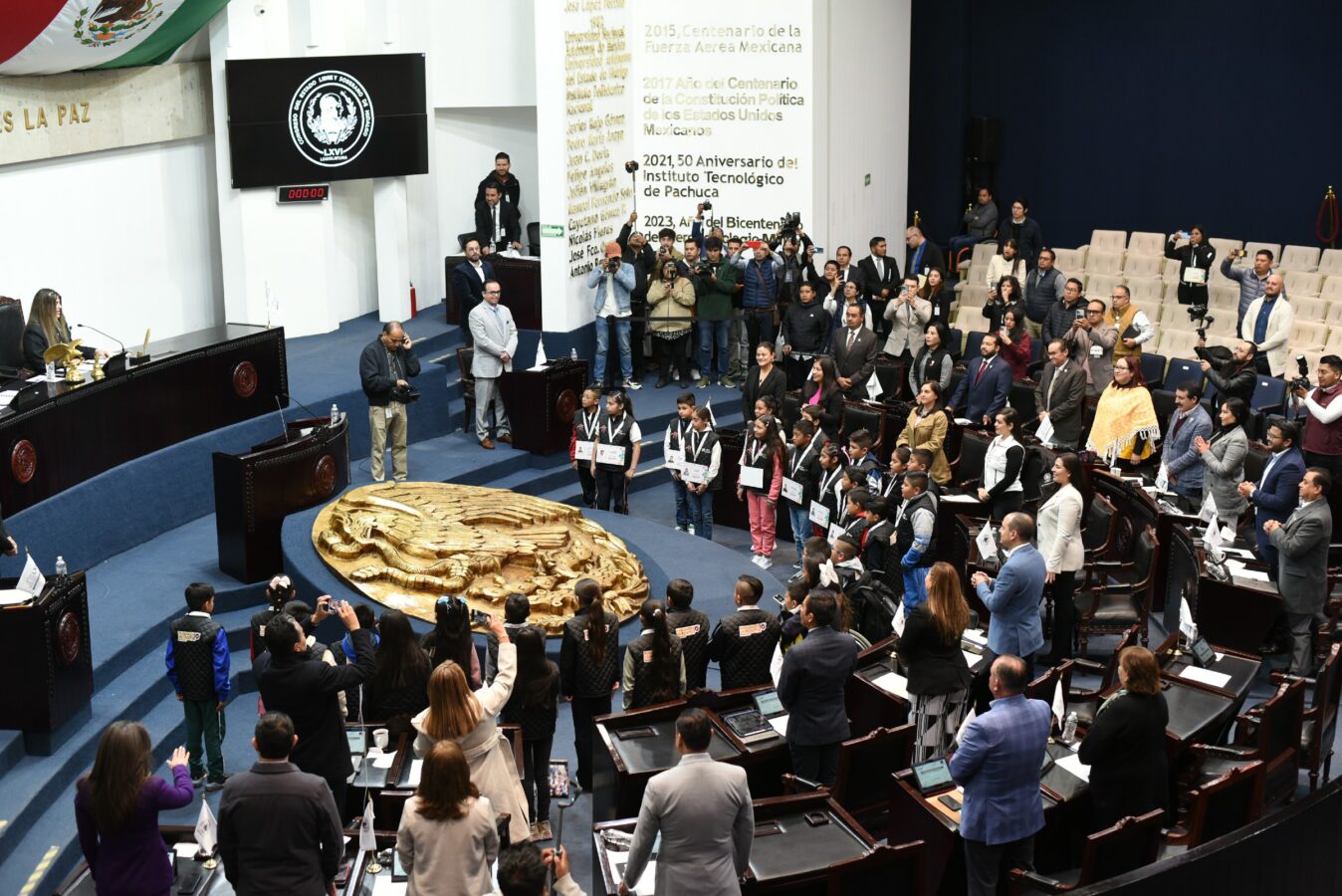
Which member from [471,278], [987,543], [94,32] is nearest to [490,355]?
[471,278]

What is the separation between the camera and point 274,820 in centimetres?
595

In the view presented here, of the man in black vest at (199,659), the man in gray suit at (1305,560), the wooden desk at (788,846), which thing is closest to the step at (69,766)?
the man in black vest at (199,659)

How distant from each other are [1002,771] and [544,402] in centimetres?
849

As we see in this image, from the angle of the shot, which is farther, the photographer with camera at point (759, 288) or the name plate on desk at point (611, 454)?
the photographer with camera at point (759, 288)

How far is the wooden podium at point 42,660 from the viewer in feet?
29.3

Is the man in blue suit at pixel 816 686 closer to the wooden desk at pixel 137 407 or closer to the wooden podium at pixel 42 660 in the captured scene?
the wooden podium at pixel 42 660

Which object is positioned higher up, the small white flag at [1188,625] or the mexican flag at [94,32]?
the mexican flag at [94,32]

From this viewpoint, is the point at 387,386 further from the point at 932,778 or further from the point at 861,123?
the point at 861,123

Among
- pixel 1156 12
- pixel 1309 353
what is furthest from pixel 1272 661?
pixel 1156 12

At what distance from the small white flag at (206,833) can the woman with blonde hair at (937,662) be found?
350 cm

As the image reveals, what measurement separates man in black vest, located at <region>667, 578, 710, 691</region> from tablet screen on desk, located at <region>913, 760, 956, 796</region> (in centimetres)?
161

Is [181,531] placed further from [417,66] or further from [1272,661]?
[1272,661]

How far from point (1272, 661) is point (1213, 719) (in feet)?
8.88

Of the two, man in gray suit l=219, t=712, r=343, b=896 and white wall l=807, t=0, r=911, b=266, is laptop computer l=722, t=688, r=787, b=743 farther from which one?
white wall l=807, t=0, r=911, b=266
